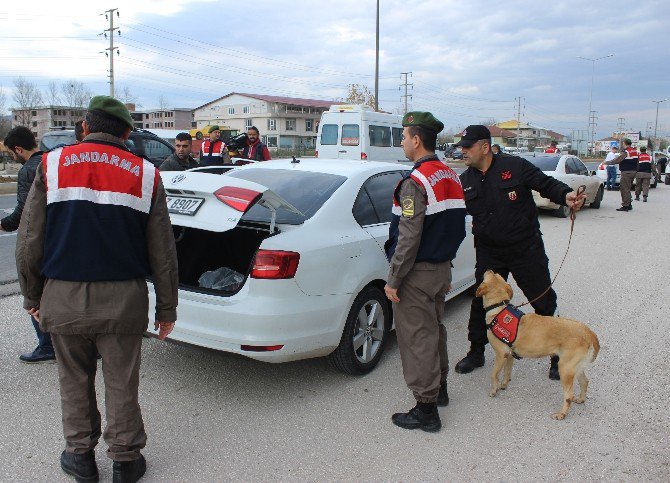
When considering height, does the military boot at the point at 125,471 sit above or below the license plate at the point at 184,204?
below

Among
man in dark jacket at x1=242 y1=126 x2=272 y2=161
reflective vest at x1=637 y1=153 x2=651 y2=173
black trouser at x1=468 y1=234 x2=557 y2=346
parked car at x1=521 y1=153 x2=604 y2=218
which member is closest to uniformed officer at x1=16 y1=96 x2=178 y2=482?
black trouser at x1=468 y1=234 x2=557 y2=346

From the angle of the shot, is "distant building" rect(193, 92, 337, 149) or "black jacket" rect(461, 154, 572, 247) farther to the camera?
"distant building" rect(193, 92, 337, 149)

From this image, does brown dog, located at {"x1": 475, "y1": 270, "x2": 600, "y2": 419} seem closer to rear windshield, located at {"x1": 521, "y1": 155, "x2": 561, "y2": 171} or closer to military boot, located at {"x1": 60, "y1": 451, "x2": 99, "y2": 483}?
military boot, located at {"x1": 60, "y1": 451, "x2": 99, "y2": 483}

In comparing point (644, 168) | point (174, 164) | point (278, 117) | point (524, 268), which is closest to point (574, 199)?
point (524, 268)

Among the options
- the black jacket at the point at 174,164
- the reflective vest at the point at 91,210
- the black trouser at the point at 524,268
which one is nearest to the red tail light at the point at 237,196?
the reflective vest at the point at 91,210

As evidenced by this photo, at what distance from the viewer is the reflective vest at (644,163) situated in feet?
53.9

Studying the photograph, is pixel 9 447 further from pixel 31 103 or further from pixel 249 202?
pixel 31 103

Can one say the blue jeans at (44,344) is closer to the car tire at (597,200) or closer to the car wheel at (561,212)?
the car wheel at (561,212)

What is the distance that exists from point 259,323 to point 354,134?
1529 cm

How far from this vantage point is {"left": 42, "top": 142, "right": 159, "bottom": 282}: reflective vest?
244cm

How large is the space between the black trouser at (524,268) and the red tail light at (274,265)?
1610mm

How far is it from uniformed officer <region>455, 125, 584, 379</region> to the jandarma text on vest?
2.36 metres

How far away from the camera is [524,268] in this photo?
4.05m

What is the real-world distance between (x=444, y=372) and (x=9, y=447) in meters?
2.61
